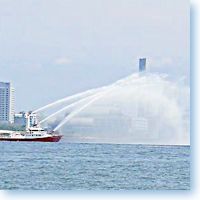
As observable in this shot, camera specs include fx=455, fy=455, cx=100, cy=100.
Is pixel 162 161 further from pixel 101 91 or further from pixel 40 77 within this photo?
pixel 40 77

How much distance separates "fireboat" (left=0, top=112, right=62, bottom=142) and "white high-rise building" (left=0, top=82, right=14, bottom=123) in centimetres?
6

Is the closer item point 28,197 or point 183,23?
point 28,197

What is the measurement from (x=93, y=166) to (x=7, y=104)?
0.46 metres

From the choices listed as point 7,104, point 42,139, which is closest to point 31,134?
point 42,139

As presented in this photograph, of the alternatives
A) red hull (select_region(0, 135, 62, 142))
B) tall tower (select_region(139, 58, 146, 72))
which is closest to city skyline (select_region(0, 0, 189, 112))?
tall tower (select_region(139, 58, 146, 72))

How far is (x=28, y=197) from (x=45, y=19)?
0.76 m

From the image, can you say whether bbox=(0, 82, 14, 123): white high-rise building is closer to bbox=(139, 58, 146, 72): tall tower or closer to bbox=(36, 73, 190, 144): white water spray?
bbox=(36, 73, 190, 144): white water spray

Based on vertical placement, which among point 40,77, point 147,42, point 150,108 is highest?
point 147,42

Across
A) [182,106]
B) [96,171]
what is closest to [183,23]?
[182,106]

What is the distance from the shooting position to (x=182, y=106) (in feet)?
6.41

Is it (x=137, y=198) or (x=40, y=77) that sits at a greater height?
(x=40, y=77)

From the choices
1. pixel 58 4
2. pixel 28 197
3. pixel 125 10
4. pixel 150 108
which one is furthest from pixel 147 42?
pixel 28 197

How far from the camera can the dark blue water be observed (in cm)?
189

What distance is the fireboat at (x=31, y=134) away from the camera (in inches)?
76.4
